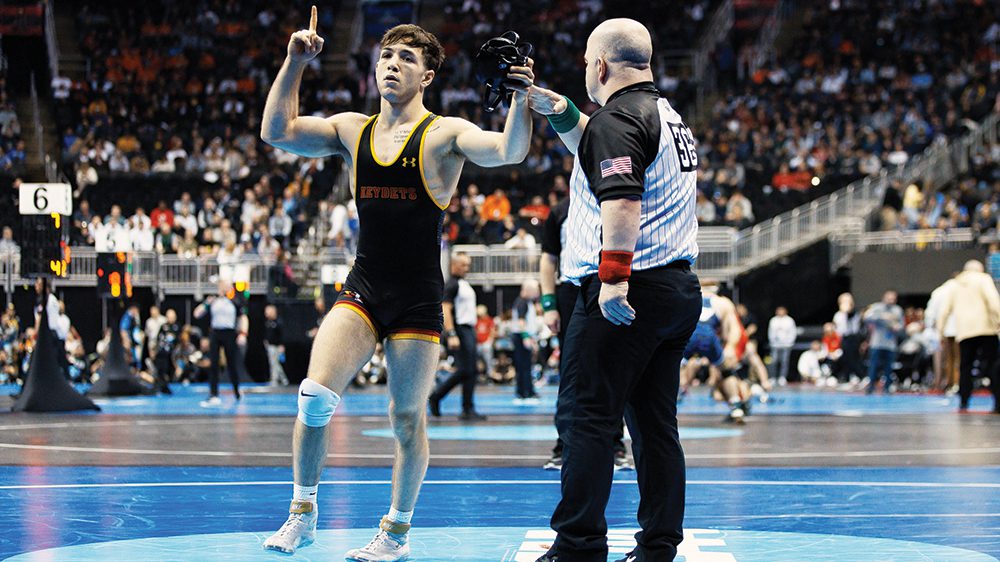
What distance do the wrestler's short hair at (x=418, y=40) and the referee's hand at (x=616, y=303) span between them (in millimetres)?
1685

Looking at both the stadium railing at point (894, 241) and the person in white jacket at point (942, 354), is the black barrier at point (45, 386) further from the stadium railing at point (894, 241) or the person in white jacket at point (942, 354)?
the stadium railing at point (894, 241)

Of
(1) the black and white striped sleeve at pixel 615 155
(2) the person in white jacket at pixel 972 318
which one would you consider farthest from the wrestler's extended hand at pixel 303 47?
(2) the person in white jacket at pixel 972 318

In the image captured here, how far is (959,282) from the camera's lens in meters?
18.4

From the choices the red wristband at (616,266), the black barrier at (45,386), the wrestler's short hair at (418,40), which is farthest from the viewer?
the black barrier at (45,386)

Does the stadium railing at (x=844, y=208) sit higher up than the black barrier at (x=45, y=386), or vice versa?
the stadium railing at (x=844, y=208)

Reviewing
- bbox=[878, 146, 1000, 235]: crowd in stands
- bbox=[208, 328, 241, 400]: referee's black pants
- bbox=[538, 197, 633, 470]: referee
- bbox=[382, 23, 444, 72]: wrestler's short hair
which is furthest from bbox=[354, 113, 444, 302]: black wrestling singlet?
bbox=[878, 146, 1000, 235]: crowd in stands

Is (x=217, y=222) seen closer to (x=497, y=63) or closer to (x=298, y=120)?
(x=298, y=120)

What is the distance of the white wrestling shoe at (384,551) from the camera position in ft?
18.9

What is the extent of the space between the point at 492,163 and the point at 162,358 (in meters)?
21.1

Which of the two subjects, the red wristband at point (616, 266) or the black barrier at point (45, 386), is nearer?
the red wristband at point (616, 266)

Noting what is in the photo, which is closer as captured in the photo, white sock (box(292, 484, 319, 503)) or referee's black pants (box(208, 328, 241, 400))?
white sock (box(292, 484, 319, 503))

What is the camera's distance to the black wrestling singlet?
19.9 ft

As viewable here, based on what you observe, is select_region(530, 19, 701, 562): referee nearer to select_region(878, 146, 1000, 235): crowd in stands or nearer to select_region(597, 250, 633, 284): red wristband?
select_region(597, 250, 633, 284): red wristband

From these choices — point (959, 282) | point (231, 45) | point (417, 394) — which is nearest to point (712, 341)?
point (959, 282)
